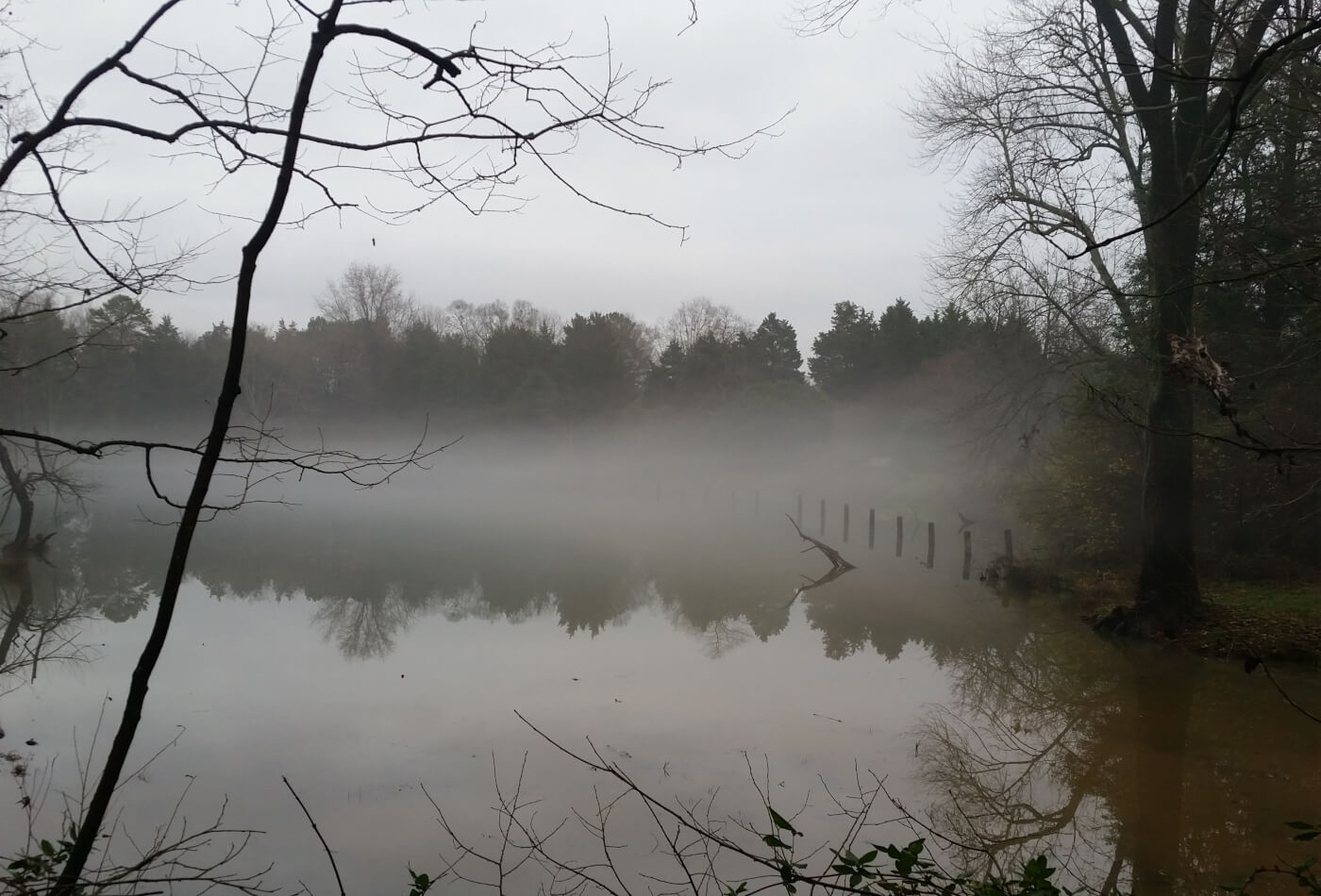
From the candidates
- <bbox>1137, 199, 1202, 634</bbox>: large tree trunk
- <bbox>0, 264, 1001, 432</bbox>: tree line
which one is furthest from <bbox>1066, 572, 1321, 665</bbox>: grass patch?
<bbox>0, 264, 1001, 432</bbox>: tree line

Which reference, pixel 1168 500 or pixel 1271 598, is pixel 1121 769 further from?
pixel 1271 598

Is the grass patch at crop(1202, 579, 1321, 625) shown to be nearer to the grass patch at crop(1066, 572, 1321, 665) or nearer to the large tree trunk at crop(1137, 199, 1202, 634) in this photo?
the grass patch at crop(1066, 572, 1321, 665)

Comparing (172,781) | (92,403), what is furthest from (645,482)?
(172,781)

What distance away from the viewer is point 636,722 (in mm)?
8727

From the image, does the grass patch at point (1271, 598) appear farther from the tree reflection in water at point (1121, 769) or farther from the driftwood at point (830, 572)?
the driftwood at point (830, 572)

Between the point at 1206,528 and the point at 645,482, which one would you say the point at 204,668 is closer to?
the point at 1206,528

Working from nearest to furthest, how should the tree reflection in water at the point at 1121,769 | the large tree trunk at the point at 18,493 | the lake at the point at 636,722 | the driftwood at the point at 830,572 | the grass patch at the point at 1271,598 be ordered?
the tree reflection in water at the point at 1121,769, the lake at the point at 636,722, the grass patch at the point at 1271,598, the large tree trunk at the point at 18,493, the driftwood at the point at 830,572

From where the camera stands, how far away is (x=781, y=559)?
21.3 m

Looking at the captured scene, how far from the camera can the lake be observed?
5.91m

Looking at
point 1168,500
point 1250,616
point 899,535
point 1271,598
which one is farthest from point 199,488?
point 899,535

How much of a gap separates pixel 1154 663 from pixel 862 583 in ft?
25.4

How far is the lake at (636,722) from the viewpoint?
19.4 feet

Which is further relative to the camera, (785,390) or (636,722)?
(785,390)

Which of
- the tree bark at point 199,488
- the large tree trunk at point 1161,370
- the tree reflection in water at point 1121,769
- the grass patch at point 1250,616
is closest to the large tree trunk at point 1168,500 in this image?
the large tree trunk at point 1161,370
